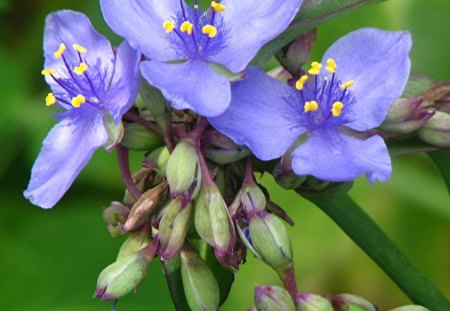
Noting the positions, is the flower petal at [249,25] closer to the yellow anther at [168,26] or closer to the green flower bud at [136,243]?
the yellow anther at [168,26]

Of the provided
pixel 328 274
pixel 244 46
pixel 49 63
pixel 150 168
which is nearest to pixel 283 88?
pixel 244 46

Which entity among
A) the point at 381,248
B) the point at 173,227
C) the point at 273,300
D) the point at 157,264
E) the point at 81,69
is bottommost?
the point at 157,264

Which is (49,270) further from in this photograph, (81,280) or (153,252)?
(153,252)

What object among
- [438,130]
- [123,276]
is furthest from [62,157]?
[438,130]

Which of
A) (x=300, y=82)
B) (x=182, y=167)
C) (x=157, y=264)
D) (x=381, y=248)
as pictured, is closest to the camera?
(x=182, y=167)

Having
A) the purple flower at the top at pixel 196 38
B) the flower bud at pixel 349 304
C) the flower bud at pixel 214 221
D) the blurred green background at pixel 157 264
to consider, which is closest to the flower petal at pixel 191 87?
the purple flower at the top at pixel 196 38

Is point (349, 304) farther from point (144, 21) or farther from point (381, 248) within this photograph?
Result: point (144, 21)

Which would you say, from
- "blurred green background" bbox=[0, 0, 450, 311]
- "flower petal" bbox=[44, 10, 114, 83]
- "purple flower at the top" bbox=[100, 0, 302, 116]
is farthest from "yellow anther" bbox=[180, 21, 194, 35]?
"blurred green background" bbox=[0, 0, 450, 311]
